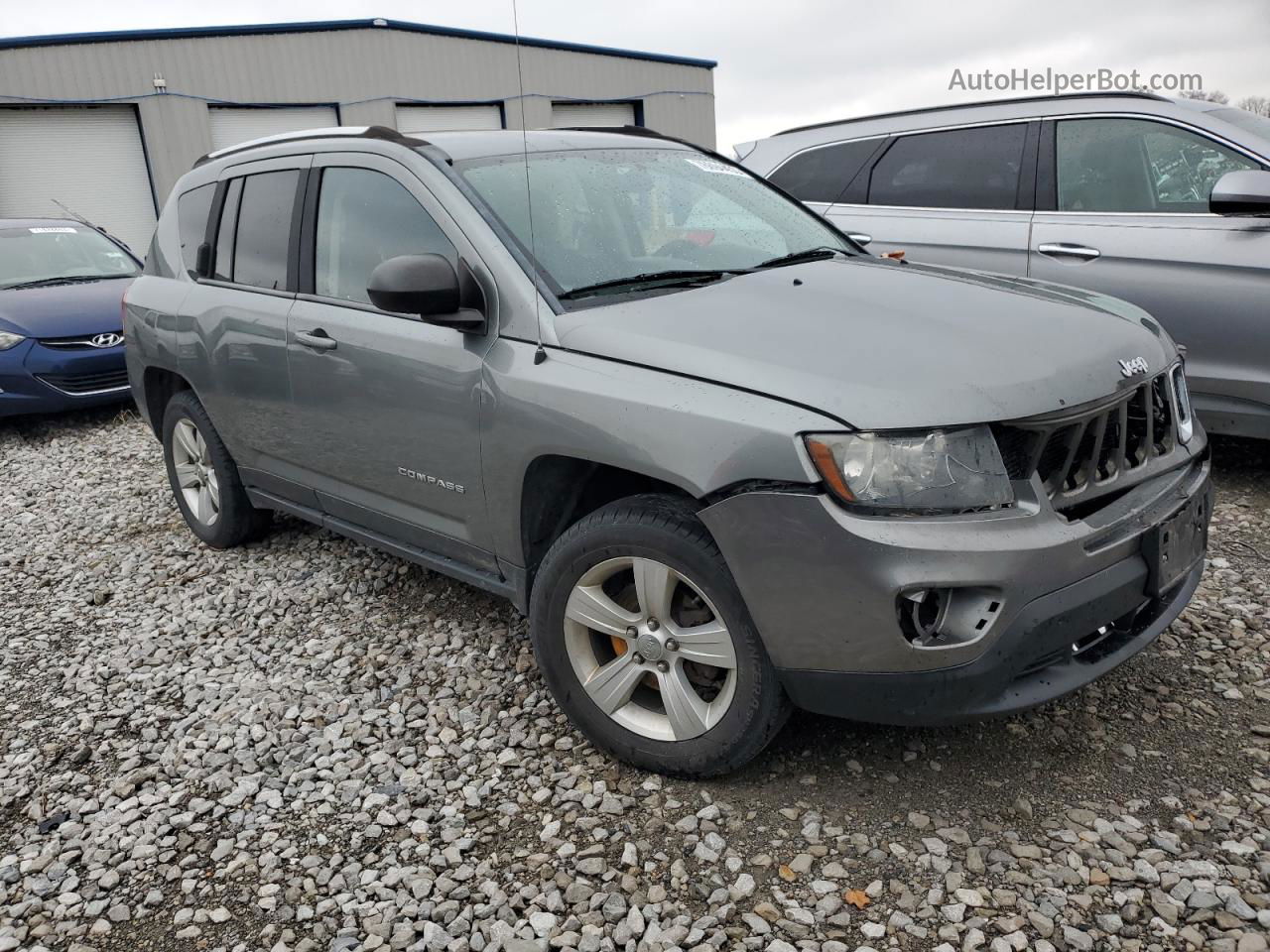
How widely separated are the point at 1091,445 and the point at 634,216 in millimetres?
1597

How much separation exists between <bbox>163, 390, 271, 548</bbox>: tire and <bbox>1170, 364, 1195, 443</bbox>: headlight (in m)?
3.72

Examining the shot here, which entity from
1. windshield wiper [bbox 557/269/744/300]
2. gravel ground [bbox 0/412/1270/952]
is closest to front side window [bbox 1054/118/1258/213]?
gravel ground [bbox 0/412/1270/952]

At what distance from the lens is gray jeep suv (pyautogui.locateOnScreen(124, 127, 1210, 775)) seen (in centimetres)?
227

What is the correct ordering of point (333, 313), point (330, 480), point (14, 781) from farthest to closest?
point (330, 480), point (333, 313), point (14, 781)

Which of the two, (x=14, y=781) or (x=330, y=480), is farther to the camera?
(x=330, y=480)

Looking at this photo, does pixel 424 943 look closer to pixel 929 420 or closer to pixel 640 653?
pixel 640 653

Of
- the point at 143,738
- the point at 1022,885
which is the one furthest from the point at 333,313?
the point at 1022,885

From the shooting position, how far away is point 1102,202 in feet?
15.9

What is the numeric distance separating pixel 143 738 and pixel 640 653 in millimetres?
1767

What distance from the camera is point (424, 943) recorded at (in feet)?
7.57

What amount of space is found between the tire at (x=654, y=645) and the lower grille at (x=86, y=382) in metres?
6.28

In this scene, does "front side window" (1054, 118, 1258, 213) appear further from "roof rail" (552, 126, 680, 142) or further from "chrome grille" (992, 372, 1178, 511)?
"chrome grille" (992, 372, 1178, 511)

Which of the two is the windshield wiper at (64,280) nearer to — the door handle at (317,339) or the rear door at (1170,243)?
the door handle at (317,339)

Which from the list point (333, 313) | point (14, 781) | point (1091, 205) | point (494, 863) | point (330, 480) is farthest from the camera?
point (1091, 205)
